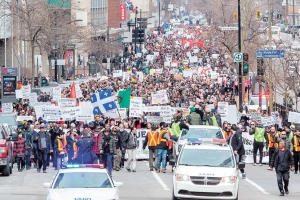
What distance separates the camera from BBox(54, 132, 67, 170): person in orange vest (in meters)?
28.1

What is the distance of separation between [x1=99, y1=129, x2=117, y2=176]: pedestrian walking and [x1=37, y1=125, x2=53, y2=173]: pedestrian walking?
2015 millimetres

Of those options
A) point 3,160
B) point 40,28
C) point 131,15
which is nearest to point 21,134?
point 3,160

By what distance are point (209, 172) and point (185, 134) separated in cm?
766

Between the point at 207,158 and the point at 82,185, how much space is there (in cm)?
433

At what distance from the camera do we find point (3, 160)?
26.0 m

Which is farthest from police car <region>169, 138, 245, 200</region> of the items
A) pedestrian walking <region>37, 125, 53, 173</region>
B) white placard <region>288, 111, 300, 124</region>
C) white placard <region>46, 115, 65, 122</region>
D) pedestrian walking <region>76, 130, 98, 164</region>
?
white placard <region>46, 115, 65, 122</region>

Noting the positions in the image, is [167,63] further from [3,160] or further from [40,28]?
[3,160]

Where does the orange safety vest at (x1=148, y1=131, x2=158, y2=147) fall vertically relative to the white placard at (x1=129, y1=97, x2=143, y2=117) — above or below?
below

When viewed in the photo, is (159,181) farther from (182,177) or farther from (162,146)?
(182,177)

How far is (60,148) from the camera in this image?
92.2 ft

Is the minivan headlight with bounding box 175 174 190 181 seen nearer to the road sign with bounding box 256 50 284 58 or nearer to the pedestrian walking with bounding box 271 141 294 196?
the pedestrian walking with bounding box 271 141 294 196

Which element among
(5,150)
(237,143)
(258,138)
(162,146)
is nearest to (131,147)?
(162,146)

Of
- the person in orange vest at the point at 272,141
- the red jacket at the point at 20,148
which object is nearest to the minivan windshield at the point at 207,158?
the red jacket at the point at 20,148

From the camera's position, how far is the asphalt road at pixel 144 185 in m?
22.6
